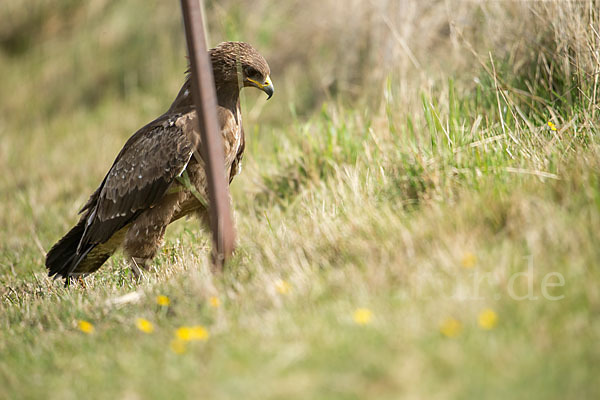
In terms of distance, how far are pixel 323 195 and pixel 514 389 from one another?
2.54 m

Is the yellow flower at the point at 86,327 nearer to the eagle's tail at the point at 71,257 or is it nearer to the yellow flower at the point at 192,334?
the yellow flower at the point at 192,334

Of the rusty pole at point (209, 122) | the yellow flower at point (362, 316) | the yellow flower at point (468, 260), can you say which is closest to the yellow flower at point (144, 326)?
the rusty pole at point (209, 122)

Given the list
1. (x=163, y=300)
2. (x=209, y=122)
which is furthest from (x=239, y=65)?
(x=163, y=300)

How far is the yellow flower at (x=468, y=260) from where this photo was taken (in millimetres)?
2735

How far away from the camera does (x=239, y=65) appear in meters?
4.21

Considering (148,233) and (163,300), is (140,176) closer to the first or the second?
(148,233)

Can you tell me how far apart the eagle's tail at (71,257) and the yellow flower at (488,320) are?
3.17 m

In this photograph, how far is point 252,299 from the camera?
295 centimetres

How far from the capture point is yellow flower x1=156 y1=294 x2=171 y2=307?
10.4ft

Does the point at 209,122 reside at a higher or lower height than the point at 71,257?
higher

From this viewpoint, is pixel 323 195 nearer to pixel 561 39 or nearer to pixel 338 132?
pixel 338 132

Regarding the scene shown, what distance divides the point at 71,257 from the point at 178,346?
8.17ft

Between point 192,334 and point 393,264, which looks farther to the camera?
point 393,264

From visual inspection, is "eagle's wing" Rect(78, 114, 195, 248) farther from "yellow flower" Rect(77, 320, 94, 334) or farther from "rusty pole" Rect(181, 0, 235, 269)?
"yellow flower" Rect(77, 320, 94, 334)
